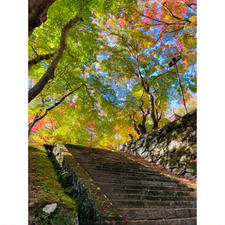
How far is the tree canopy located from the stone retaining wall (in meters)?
0.67

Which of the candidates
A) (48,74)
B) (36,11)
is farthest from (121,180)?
(36,11)

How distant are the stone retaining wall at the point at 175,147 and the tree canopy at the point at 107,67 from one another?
67 centimetres

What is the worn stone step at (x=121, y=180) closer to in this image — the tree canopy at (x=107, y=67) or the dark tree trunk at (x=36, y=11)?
the tree canopy at (x=107, y=67)

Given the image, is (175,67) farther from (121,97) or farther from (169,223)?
(169,223)

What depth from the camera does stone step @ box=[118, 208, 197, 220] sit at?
1.84m

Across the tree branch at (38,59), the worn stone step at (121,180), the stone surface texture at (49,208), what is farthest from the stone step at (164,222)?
the tree branch at (38,59)

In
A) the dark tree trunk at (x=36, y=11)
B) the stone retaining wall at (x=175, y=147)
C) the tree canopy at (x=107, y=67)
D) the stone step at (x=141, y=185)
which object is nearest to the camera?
the dark tree trunk at (x=36, y=11)

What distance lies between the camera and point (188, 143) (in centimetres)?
432

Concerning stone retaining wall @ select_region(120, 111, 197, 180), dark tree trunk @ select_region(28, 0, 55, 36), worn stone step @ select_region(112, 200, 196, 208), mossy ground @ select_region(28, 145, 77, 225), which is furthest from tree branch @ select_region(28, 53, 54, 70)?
stone retaining wall @ select_region(120, 111, 197, 180)

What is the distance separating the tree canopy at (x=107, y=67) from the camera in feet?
10.5

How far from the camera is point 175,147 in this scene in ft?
15.2

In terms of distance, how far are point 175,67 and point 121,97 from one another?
2284 mm

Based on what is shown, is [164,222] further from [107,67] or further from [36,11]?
[107,67]
